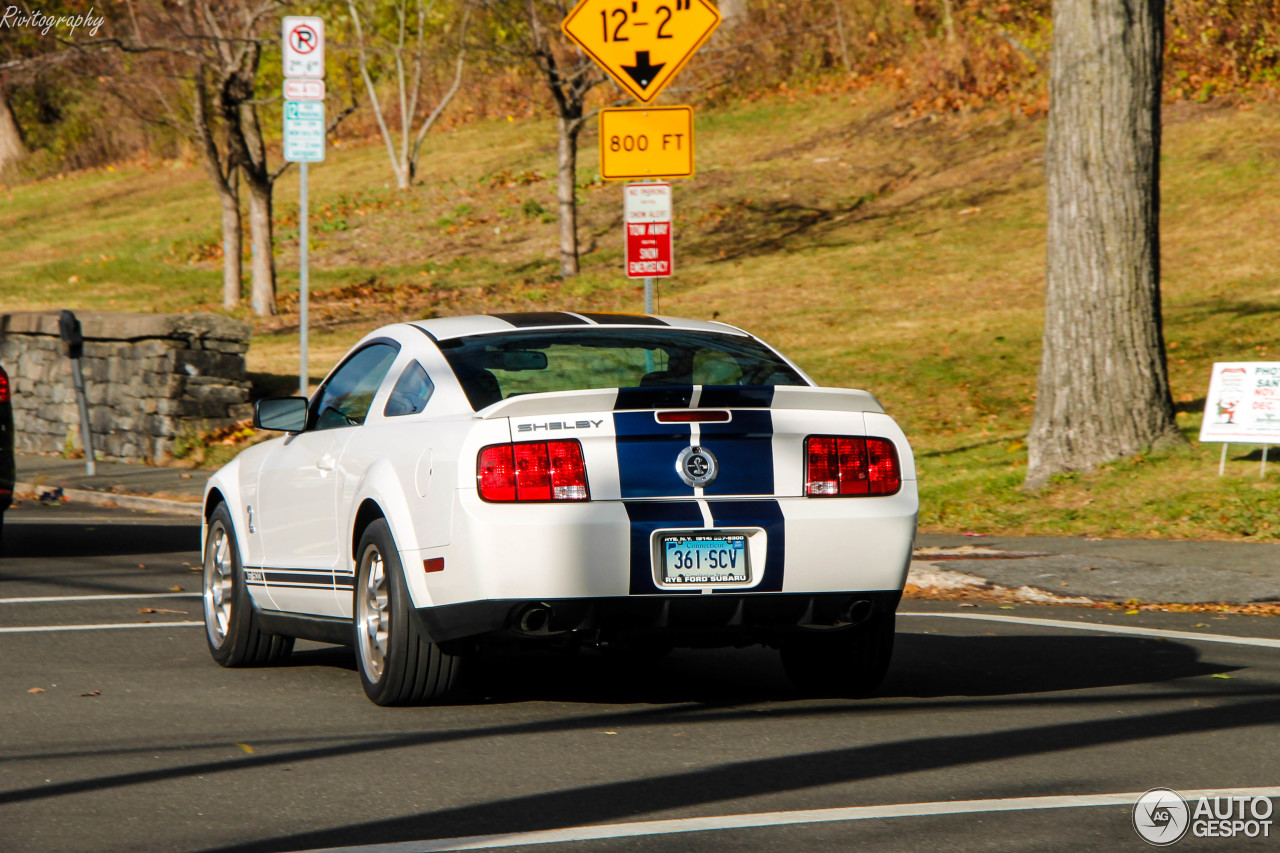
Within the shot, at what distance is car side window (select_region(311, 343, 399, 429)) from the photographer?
23.9 feet

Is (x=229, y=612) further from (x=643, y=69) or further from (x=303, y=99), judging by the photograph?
(x=303, y=99)

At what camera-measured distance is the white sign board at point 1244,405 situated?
13039mm

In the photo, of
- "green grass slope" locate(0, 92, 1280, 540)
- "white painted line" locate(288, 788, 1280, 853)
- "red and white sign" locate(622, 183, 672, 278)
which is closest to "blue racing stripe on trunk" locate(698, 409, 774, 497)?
"white painted line" locate(288, 788, 1280, 853)

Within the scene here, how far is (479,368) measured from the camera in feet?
21.9

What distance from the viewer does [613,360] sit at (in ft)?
23.4

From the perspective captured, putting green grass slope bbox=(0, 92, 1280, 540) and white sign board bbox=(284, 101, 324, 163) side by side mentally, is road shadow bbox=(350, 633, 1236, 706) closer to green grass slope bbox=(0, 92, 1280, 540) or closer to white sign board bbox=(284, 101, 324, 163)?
green grass slope bbox=(0, 92, 1280, 540)

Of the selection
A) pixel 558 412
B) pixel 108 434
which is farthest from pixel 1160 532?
pixel 108 434

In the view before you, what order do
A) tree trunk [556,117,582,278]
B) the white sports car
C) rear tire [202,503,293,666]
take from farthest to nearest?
tree trunk [556,117,582,278]
rear tire [202,503,293,666]
the white sports car

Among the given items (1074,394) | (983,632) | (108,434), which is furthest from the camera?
(108,434)

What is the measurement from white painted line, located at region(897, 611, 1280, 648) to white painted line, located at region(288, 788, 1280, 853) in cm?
337

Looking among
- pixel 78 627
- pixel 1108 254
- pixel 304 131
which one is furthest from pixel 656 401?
pixel 304 131

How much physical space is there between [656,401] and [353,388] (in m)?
1.92

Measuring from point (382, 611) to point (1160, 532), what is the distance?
7.45m

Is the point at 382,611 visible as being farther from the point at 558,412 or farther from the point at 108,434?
the point at 108,434
